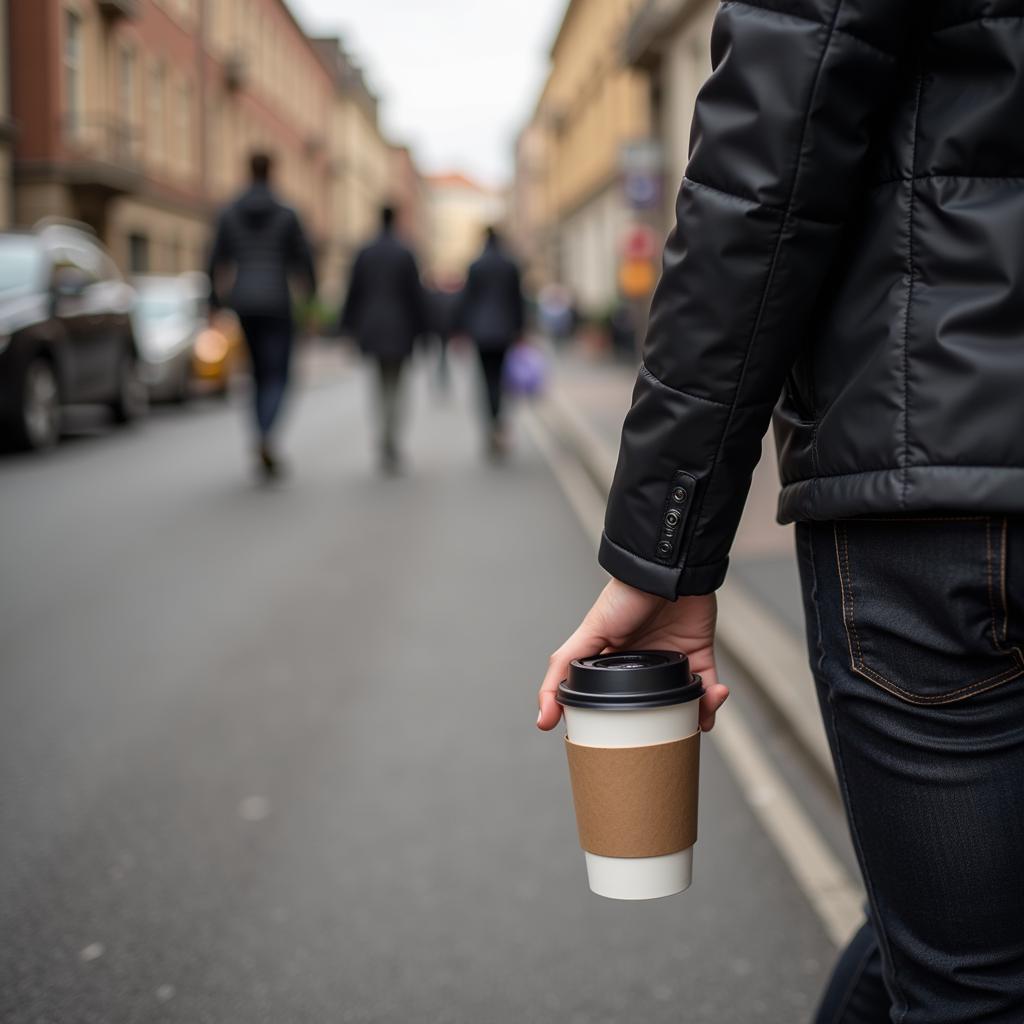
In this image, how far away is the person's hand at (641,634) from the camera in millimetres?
1458

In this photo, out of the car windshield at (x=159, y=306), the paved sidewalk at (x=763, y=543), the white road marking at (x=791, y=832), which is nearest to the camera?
the white road marking at (x=791, y=832)

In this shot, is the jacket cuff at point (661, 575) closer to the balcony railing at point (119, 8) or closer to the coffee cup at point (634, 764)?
the coffee cup at point (634, 764)

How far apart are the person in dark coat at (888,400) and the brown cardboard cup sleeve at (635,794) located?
0.16 meters

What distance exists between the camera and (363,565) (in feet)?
23.5

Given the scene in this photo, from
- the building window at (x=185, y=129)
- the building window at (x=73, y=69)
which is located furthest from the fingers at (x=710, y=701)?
the building window at (x=185, y=129)

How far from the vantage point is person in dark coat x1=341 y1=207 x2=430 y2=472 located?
11.3 m

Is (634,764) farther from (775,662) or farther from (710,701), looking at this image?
(775,662)

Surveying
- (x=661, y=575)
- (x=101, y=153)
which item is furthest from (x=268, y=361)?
(x=101, y=153)

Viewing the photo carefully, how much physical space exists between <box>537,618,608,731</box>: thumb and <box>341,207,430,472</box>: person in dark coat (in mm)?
9816

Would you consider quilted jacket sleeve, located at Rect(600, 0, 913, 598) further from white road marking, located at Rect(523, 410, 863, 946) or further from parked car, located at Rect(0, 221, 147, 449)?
parked car, located at Rect(0, 221, 147, 449)

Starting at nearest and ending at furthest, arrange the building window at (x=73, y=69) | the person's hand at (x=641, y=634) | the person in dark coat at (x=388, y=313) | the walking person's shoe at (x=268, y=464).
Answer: the person's hand at (x=641, y=634) → the walking person's shoe at (x=268, y=464) → the person in dark coat at (x=388, y=313) → the building window at (x=73, y=69)

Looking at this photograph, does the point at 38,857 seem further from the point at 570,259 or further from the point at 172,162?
the point at 570,259

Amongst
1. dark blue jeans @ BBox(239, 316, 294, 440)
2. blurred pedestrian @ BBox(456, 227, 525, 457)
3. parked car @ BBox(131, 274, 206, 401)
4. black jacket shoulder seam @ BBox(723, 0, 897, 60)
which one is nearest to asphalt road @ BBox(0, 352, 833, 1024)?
black jacket shoulder seam @ BBox(723, 0, 897, 60)

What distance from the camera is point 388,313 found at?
37.1 feet
